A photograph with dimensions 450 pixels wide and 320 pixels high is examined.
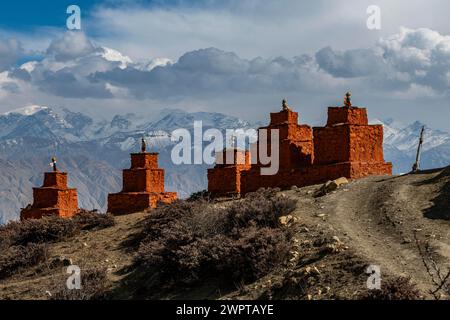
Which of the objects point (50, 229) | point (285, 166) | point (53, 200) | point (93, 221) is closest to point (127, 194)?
point (53, 200)

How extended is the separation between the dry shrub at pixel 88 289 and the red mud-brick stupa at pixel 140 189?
48.1 ft

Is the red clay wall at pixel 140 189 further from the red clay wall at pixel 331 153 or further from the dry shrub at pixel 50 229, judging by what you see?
the red clay wall at pixel 331 153

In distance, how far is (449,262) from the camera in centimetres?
1517

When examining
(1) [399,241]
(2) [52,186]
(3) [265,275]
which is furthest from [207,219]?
(2) [52,186]

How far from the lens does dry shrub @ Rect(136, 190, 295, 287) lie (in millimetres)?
17266

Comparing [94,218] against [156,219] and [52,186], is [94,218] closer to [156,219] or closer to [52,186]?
[156,219]

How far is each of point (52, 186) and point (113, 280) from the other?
65.9 ft

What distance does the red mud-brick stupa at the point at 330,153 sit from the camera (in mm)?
28109

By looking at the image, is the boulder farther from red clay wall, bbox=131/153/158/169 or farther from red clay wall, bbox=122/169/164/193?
red clay wall, bbox=131/153/158/169

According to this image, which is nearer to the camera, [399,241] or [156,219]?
[399,241]

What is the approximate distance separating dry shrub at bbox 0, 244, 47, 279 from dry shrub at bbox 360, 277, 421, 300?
13876 millimetres

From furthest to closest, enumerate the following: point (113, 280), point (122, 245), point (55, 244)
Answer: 1. point (55, 244)
2. point (122, 245)
3. point (113, 280)

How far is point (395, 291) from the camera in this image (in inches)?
530
